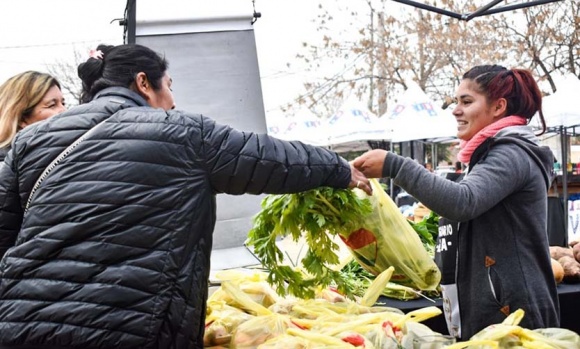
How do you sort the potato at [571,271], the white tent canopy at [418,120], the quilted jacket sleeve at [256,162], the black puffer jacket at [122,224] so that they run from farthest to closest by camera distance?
1. the white tent canopy at [418,120]
2. the potato at [571,271]
3. the quilted jacket sleeve at [256,162]
4. the black puffer jacket at [122,224]

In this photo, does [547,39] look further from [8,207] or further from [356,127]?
[8,207]

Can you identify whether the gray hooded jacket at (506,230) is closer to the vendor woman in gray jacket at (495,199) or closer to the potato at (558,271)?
the vendor woman in gray jacket at (495,199)

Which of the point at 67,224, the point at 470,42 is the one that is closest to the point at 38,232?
the point at 67,224

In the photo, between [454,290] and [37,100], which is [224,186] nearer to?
[454,290]

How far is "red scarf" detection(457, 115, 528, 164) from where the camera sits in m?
2.70

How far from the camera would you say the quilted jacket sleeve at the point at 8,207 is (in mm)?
2246

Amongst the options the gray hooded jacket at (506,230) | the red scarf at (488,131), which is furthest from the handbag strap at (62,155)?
the red scarf at (488,131)

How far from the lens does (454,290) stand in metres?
2.88

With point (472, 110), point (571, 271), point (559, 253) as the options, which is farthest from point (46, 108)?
point (559, 253)

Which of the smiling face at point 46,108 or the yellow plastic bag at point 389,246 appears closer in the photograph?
the yellow plastic bag at point 389,246

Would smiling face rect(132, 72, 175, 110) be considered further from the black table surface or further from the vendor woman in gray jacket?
the black table surface

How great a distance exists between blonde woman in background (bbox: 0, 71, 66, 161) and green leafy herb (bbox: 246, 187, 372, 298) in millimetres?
1497

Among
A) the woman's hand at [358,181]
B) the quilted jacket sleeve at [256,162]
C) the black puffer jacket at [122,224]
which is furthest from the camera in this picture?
the woman's hand at [358,181]

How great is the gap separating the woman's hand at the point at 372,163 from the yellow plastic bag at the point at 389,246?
0.42m
